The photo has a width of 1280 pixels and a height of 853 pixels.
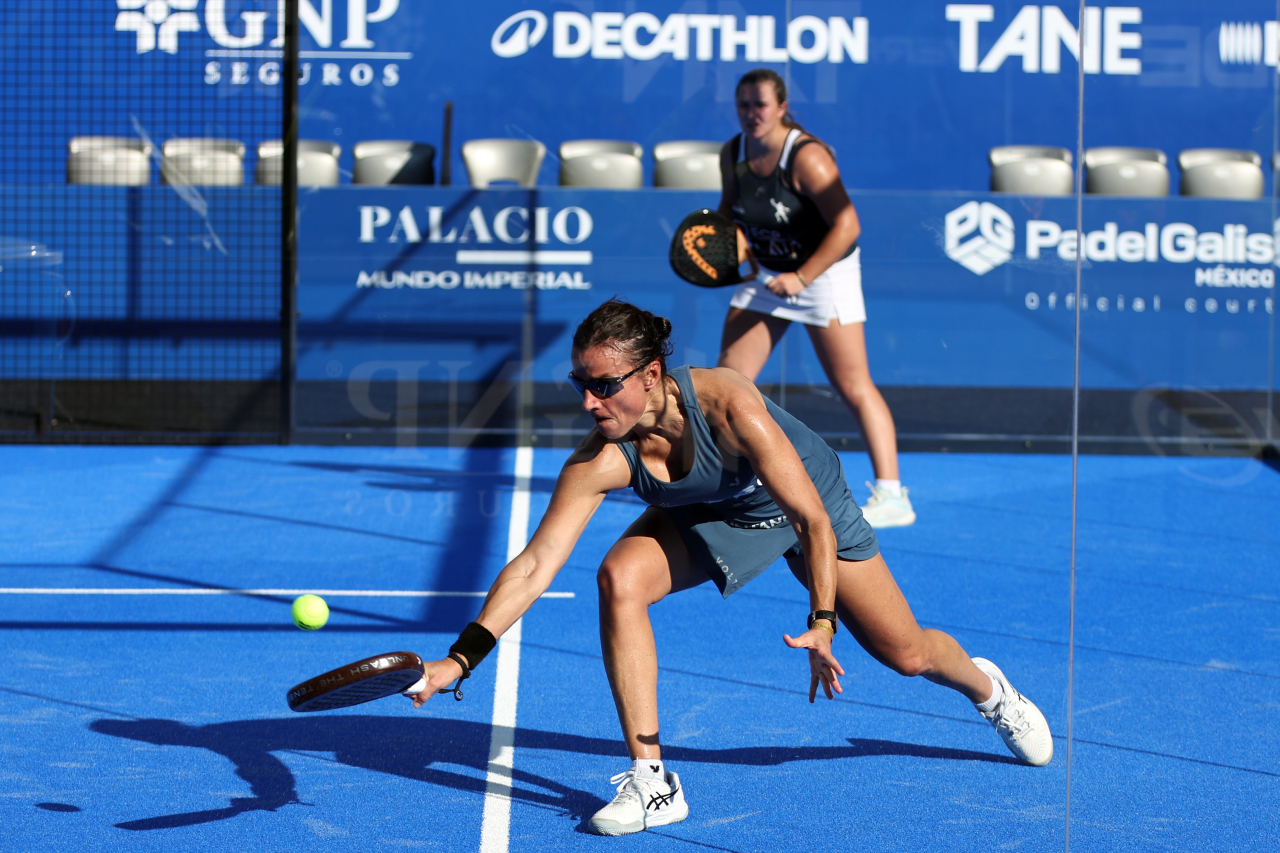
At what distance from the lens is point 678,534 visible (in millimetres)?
3273

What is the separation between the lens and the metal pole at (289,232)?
331 inches

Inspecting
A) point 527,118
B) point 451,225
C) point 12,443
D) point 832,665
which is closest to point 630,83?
point 527,118

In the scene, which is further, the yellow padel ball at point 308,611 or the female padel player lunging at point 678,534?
the yellow padel ball at point 308,611

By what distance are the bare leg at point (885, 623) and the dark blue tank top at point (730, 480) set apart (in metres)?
0.14

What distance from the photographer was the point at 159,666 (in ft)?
14.0

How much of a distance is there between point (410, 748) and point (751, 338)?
3.08 m

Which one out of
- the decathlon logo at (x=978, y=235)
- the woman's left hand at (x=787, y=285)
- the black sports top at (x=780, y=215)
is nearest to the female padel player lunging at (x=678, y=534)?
the woman's left hand at (x=787, y=285)

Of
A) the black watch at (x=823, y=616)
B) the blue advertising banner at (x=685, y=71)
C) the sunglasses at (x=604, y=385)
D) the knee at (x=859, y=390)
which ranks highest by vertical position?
the blue advertising banner at (x=685, y=71)

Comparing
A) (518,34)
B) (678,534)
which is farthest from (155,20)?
(678,534)

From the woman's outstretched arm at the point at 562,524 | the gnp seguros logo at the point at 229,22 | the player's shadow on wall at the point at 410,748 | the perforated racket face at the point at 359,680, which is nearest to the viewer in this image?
the perforated racket face at the point at 359,680

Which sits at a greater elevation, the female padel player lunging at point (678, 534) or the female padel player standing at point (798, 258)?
the female padel player standing at point (798, 258)

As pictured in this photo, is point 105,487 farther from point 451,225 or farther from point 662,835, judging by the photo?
point 662,835

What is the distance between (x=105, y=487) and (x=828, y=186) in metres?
4.28

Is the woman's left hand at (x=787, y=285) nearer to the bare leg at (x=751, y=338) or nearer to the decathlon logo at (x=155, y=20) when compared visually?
the bare leg at (x=751, y=338)
